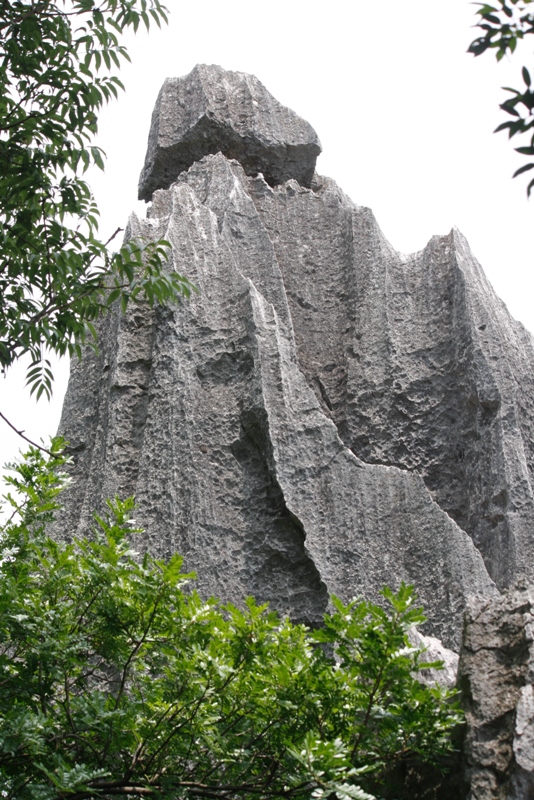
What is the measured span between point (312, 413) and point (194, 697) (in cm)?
370

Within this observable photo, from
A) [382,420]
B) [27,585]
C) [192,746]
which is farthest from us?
[382,420]

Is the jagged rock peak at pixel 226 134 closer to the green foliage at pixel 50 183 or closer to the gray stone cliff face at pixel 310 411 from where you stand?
the gray stone cliff face at pixel 310 411

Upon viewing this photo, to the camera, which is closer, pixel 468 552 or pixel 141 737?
pixel 141 737

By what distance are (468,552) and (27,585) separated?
3570 mm

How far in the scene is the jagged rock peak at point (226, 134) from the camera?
11539mm

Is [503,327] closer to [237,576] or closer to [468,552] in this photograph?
[468,552]

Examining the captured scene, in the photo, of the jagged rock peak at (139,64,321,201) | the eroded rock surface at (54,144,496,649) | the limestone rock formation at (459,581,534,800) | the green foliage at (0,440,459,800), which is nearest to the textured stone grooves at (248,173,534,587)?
the eroded rock surface at (54,144,496,649)

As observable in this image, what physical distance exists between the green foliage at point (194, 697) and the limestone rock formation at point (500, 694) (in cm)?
31

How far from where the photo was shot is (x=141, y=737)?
17.1 ft

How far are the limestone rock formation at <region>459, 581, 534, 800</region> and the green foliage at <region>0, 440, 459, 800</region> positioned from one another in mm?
308

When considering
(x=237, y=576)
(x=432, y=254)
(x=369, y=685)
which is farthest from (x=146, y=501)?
(x=432, y=254)

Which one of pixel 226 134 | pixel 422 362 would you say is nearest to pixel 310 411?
pixel 422 362

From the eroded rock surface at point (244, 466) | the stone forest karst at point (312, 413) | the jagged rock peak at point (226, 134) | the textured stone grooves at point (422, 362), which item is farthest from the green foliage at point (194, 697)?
the jagged rock peak at point (226, 134)

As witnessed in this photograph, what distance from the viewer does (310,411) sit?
8508 millimetres
